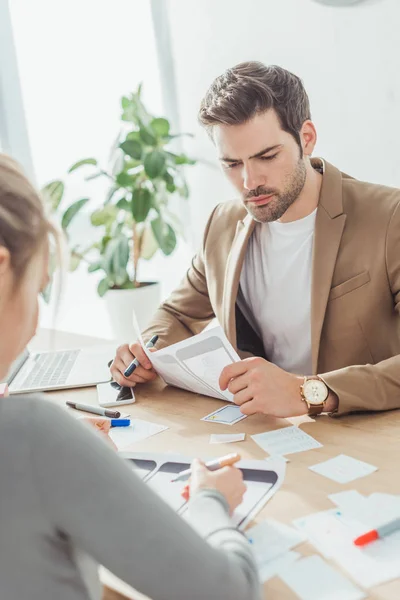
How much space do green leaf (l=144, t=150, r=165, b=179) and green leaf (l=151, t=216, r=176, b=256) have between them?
0.83 feet

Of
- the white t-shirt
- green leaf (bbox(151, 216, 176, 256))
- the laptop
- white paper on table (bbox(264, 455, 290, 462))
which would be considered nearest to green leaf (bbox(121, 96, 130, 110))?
green leaf (bbox(151, 216, 176, 256))

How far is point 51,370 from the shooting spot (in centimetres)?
180

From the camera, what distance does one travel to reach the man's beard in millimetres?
1792

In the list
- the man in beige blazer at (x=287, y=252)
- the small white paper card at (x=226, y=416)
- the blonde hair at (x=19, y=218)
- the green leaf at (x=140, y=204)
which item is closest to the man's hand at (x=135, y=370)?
the man in beige blazer at (x=287, y=252)

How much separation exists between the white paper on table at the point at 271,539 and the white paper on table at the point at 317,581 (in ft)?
0.11

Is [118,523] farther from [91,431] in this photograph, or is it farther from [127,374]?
[127,374]

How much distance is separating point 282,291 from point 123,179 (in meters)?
1.83

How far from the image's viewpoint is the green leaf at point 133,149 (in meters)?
3.46

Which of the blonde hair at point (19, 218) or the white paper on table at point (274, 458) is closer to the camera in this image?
the blonde hair at point (19, 218)

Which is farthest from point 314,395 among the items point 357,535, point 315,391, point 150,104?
point 150,104

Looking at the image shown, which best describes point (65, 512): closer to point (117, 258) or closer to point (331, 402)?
point (331, 402)

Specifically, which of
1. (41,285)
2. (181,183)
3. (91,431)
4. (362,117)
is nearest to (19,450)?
(91,431)

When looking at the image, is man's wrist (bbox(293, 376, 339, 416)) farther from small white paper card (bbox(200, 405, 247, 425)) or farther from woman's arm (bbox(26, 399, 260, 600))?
woman's arm (bbox(26, 399, 260, 600))

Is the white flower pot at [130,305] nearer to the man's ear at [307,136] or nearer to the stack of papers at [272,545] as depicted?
the man's ear at [307,136]
